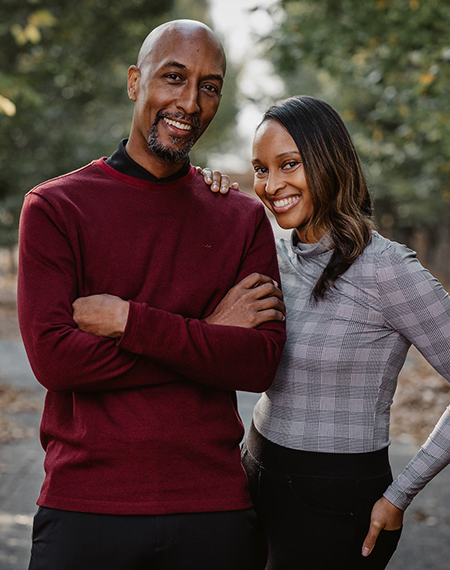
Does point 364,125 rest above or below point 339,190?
above

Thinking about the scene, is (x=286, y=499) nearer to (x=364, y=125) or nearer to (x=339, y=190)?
(x=339, y=190)

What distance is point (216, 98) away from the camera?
2635mm

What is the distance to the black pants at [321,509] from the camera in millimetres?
2494

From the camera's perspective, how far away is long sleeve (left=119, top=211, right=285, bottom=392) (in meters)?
2.26

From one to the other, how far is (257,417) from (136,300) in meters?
0.72

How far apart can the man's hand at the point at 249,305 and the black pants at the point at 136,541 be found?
0.62 metres

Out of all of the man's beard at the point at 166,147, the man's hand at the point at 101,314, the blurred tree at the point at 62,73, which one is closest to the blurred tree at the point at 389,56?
the man's beard at the point at 166,147

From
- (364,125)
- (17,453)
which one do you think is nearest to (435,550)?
(17,453)

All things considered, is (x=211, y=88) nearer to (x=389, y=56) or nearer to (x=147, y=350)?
(x=147, y=350)

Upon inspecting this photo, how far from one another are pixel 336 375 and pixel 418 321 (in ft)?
1.11

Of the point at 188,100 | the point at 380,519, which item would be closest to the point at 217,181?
the point at 188,100

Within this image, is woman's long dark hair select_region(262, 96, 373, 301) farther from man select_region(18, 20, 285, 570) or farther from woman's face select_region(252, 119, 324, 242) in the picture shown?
man select_region(18, 20, 285, 570)

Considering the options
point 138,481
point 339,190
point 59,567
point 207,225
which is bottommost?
point 59,567

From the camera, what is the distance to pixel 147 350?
7.43ft
